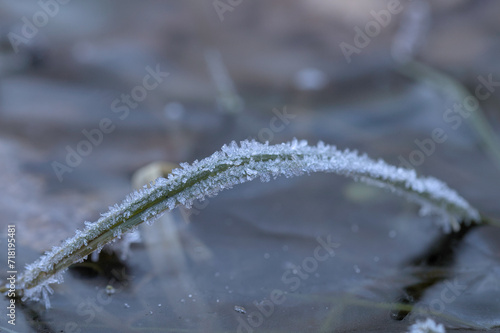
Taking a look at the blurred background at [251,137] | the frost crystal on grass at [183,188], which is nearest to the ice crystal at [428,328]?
the blurred background at [251,137]

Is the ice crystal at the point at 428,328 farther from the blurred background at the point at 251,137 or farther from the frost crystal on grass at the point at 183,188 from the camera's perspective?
the frost crystal on grass at the point at 183,188

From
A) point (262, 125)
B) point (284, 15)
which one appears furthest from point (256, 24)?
point (262, 125)

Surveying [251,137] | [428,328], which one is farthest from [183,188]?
[251,137]

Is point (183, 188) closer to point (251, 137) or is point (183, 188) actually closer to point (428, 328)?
point (428, 328)

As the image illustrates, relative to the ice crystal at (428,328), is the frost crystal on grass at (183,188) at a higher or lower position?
higher

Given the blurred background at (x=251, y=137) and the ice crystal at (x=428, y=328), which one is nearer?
the ice crystal at (x=428, y=328)

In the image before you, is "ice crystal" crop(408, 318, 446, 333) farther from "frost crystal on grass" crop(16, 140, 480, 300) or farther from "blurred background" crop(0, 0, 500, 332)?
"frost crystal on grass" crop(16, 140, 480, 300)

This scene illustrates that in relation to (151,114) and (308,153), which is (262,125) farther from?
(308,153)

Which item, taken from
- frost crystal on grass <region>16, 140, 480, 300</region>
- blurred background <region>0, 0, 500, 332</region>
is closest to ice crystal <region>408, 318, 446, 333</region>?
blurred background <region>0, 0, 500, 332</region>
